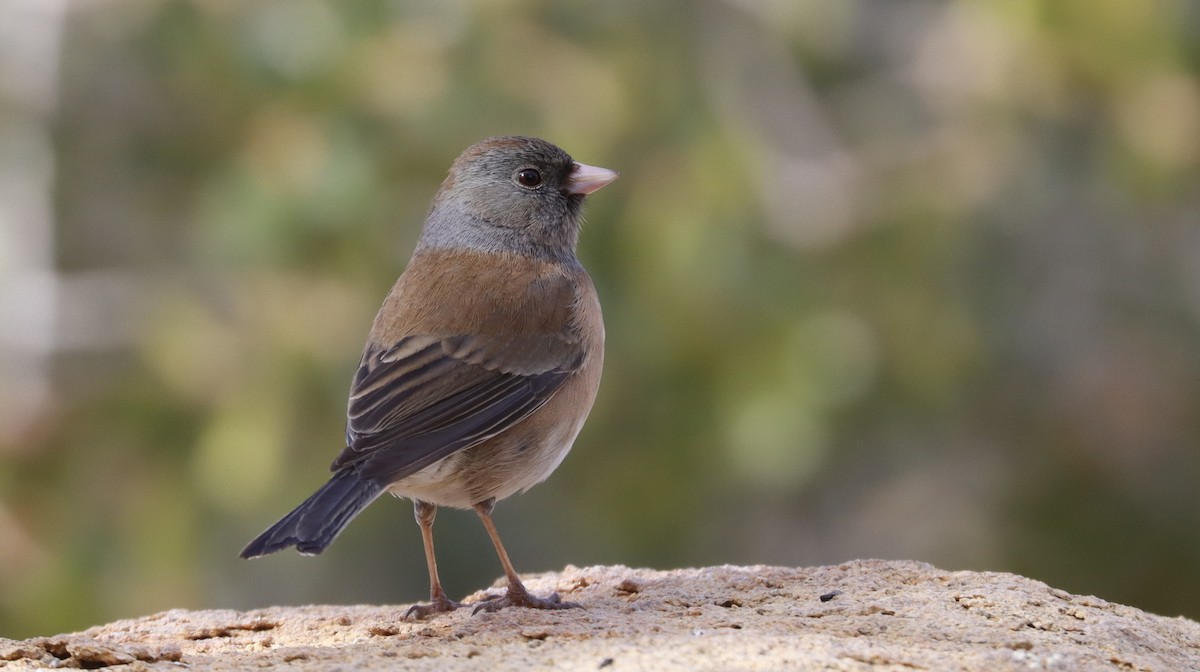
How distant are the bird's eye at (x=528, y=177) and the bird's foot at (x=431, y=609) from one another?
1344mm

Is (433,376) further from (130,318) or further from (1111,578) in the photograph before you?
(1111,578)

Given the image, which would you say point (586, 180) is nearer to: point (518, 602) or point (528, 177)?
point (528, 177)

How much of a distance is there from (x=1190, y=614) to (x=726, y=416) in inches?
111

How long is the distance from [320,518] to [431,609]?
525mm

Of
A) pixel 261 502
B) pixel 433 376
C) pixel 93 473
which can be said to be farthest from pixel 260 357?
pixel 433 376

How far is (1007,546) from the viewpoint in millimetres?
7227

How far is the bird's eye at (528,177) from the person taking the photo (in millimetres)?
4250

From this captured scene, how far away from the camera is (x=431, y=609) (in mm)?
3371

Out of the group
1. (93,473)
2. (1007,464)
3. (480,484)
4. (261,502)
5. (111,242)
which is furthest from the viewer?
(111,242)

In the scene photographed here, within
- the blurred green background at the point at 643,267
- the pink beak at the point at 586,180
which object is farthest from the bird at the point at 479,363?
the blurred green background at the point at 643,267

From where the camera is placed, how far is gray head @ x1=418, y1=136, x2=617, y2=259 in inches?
165

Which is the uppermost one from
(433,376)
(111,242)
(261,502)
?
(111,242)

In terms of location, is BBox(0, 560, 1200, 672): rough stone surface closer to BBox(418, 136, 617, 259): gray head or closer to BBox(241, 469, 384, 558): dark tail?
BBox(241, 469, 384, 558): dark tail

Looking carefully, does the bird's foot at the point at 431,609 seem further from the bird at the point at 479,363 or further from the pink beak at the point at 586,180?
the pink beak at the point at 586,180
